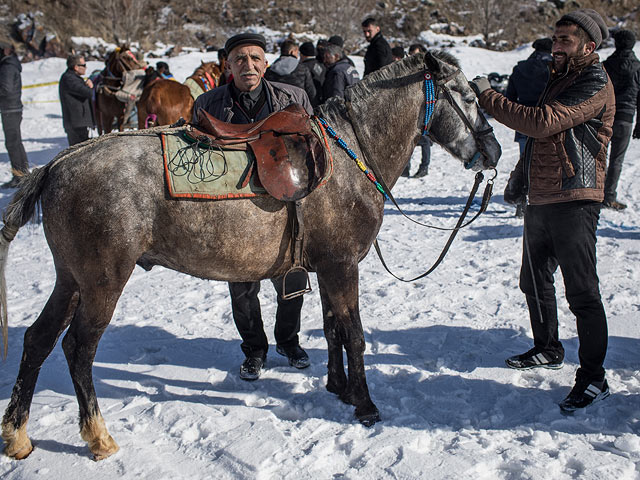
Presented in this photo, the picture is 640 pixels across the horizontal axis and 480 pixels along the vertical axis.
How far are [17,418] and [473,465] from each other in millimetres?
2496

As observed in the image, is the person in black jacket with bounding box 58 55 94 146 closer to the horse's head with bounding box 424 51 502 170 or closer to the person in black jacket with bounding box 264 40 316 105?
the person in black jacket with bounding box 264 40 316 105

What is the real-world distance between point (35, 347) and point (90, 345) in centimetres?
39

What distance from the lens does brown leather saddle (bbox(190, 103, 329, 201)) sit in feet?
9.11

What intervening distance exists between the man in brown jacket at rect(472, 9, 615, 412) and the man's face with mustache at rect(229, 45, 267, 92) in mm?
1335

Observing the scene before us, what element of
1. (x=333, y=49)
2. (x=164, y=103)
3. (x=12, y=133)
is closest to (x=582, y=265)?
(x=333, y=49)

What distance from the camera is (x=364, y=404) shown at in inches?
124

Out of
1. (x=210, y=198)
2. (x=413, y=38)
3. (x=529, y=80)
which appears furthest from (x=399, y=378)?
(x=413, y=38)

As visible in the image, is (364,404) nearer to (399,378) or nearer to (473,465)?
(399,378)

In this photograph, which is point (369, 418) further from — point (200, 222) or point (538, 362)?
point (200, 222)

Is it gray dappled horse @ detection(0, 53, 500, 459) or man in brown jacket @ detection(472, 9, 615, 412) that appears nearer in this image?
gray dappled horse @ detection(0, 53, 500, 459)

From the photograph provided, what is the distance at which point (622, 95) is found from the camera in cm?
669

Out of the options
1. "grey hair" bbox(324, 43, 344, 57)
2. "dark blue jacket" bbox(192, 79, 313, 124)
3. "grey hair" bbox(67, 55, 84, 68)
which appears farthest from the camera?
"grey hair" bbox(67, 55, 84, 68)

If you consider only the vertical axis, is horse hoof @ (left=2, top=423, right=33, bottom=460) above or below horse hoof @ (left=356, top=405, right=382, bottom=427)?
above

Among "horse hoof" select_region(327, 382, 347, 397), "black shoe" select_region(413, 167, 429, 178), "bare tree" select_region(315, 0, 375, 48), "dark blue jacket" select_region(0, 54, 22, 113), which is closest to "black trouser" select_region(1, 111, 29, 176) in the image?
"dark blue jacket" select_region(0, 54, 22, 113)
